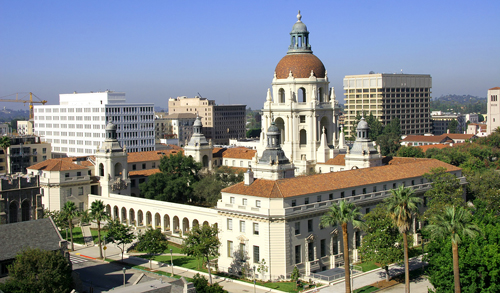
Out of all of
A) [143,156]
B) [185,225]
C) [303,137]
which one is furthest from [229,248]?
[143,156]

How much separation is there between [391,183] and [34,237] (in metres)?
49.6

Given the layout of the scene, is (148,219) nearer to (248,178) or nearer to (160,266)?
(160,266)

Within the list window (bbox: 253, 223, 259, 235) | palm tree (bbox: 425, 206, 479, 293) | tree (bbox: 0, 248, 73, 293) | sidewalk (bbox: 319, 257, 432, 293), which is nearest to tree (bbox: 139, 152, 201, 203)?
window (bbox: 253, 223, 259, 235)

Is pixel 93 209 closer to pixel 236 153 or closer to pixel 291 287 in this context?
pixel 291 287

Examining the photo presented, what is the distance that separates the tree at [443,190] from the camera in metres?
85.7

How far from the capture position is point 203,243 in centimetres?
7412

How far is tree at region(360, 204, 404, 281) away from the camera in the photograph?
231ft

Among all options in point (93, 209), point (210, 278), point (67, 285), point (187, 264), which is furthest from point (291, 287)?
point (93, 209)

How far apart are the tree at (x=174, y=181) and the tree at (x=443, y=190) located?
4149 cm

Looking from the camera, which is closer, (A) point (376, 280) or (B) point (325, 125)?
(A) point (376, 280)

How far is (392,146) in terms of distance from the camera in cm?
16375

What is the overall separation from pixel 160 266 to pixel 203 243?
975 cm

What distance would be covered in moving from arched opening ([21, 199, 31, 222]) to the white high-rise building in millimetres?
94037

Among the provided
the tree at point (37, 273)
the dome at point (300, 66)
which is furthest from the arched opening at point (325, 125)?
the tree at point (37, 273)
